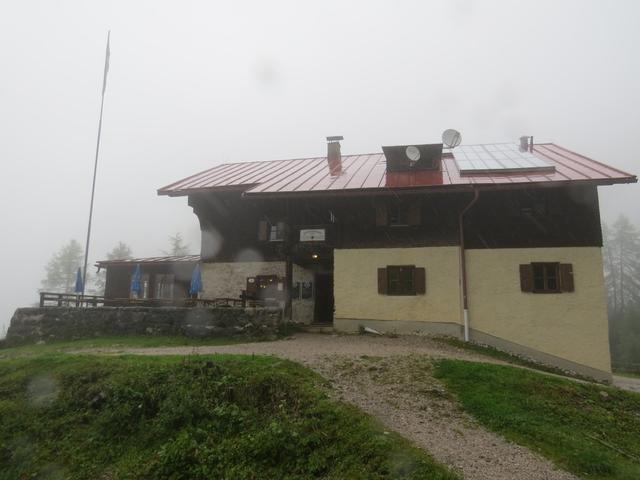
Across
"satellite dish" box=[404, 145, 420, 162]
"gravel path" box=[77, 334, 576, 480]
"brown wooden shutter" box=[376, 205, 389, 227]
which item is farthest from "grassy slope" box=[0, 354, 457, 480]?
"satellite dish" box=[404, 145, 420, 162]

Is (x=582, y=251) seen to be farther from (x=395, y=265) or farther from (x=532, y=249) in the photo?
(x=395, y=265)

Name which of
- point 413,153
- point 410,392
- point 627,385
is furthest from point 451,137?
point 410,392

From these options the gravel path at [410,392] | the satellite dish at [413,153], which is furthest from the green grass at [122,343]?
the satellite dish at [413,153]

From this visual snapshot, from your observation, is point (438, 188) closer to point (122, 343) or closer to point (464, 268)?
point (464, 268)

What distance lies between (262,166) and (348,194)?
8.89 m

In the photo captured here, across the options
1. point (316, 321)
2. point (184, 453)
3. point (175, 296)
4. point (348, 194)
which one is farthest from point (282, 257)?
point (184, 453)

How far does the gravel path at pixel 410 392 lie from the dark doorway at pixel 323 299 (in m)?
3.83

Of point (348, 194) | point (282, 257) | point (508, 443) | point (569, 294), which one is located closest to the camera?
point (508, 443)

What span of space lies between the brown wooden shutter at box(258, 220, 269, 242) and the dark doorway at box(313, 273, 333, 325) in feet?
9.22

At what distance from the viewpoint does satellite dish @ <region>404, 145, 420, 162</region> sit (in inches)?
719

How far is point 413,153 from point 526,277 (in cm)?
658

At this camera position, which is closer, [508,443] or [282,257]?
[508,443]

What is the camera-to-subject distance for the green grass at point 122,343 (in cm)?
1434

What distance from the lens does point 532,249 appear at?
615 inches
